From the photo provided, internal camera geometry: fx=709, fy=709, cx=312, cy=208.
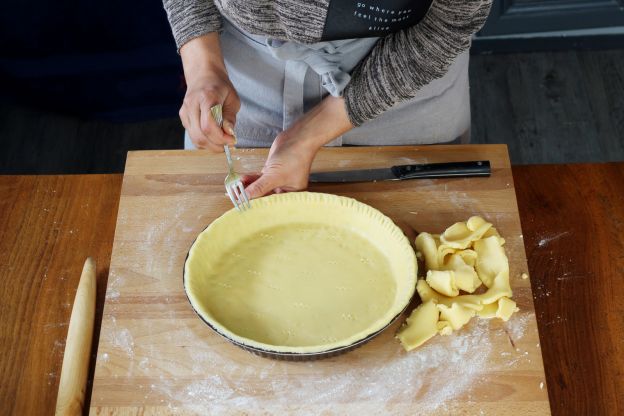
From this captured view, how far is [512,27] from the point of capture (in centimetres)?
243

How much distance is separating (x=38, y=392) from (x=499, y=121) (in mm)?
1791

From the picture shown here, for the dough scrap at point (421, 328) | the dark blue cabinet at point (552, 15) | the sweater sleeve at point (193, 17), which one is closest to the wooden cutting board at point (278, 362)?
the dough scrap at point (421, 328)

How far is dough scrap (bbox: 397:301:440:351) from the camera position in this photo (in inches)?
39.7

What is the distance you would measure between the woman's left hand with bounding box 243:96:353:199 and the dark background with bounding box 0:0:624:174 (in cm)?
96

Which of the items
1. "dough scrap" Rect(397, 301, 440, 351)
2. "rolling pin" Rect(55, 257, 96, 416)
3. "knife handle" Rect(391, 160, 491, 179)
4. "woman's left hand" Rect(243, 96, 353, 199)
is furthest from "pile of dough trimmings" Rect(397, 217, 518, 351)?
"rolling pin" Rect(55, 257, 96, 416)

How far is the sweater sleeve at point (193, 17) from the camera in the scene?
1227 mm

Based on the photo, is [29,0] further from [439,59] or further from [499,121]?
[499,121]

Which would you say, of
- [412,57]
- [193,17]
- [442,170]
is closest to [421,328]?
[442,170]

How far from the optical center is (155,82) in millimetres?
2160

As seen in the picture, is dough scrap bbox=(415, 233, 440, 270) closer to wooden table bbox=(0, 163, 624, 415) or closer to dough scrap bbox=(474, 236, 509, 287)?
dough scrap bbox=(474, 236, 509, 287)

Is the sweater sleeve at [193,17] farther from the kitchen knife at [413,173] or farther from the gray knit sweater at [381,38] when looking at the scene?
the kitchen knife at [413,173]

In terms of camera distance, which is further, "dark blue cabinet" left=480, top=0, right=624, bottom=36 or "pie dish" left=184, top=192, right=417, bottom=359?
"dark blue cabinet" left=480, top=0, right=624, bottom=36

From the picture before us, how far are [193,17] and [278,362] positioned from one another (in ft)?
2.02

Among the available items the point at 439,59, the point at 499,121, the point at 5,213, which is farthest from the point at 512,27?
the point at 5,213
